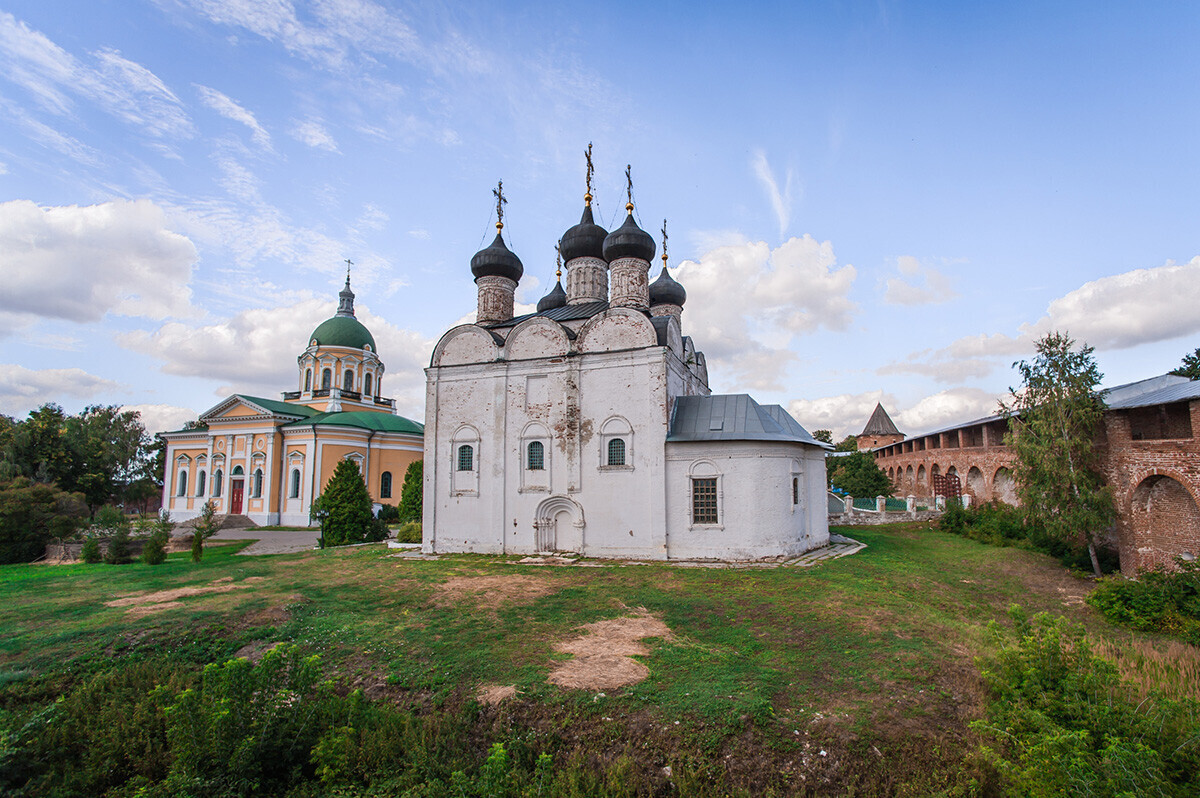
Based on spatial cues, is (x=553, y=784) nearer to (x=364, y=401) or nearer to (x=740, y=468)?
(x=740, y=468)

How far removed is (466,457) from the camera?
55.9 ft

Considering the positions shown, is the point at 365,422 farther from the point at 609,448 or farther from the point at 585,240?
the point at 609,448

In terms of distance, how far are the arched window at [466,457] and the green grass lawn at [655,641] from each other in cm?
327

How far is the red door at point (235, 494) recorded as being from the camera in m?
30.0

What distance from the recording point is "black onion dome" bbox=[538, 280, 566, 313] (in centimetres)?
2253

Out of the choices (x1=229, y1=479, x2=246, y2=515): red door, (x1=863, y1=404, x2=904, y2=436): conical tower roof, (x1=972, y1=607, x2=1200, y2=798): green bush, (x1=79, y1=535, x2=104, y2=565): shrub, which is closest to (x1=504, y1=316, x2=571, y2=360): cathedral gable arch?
(x1=972, y1=607, x2=1200, y2=798): green bush

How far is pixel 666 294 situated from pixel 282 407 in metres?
23.4

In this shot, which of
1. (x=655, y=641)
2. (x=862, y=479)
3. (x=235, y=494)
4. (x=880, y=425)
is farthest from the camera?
(x=880, y=425)

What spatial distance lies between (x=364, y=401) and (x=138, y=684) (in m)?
30.4

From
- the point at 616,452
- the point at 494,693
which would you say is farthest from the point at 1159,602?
the point at 494,693

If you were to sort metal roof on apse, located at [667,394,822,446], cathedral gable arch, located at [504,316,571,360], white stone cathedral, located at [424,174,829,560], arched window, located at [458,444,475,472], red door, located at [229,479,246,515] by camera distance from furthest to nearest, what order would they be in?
red door, located at [229,479,246,515] < arched window, located at [458,444,475,472] < cathedral gable arch, located at [504,316,571,360] < metal roof on apse, located at [667,394,822,446] < white stone cathedral, located at [424,174,829,560]

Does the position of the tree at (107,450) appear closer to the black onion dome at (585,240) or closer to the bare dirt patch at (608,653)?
the black onion dome at (585,240)

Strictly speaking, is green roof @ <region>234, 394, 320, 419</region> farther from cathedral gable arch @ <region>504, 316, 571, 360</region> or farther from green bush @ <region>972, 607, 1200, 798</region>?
green bush @ <region>972, 607, 1200, 798</region>

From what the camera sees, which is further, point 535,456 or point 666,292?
point 666,292
